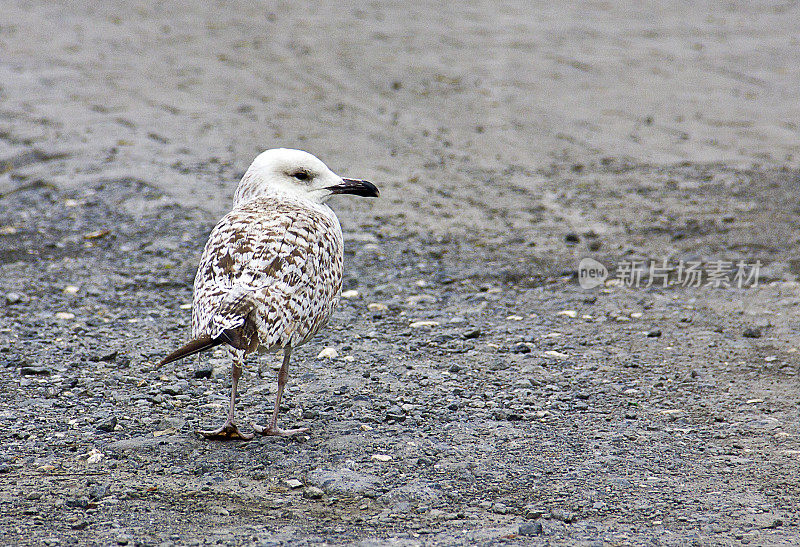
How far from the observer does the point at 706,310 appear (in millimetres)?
6711

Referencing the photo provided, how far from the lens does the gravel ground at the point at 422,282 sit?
13.4 feet

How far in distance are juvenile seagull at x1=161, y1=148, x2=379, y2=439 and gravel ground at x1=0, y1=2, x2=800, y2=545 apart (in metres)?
0.59

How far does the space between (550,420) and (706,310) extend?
231cm

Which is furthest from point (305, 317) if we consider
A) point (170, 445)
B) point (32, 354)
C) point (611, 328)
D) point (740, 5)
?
point (740, 5)

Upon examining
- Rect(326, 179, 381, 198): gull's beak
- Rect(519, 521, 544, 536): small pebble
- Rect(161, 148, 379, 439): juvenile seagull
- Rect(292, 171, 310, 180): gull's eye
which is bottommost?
Rect(519, 521, 544, 536): small pebble

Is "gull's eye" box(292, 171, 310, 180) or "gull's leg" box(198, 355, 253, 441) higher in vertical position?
"gull's eye" box(292, 171, 310, 180)

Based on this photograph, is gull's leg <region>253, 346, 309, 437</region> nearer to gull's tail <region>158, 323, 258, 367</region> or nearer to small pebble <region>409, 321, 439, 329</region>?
gull's tail <region>158, 323, 258, 367</region>

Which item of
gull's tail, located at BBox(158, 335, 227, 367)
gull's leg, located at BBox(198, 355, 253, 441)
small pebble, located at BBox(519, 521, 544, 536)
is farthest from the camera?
gull's leg, located at BBox(198, 355, 253, 441)

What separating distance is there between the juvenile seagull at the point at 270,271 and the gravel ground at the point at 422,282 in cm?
59

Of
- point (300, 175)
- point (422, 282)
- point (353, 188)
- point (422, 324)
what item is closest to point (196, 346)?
point (300, 175)

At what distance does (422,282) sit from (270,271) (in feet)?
9.29

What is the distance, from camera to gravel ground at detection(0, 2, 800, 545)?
409 centimetres

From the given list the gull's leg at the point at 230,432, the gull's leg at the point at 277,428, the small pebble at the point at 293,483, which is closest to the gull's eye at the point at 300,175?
the gull's leg at the point at 277,428

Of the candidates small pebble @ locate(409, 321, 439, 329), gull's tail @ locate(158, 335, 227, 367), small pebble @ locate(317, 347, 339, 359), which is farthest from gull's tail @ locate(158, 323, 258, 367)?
small pebble @ locate(409, 321, 439, 329)
